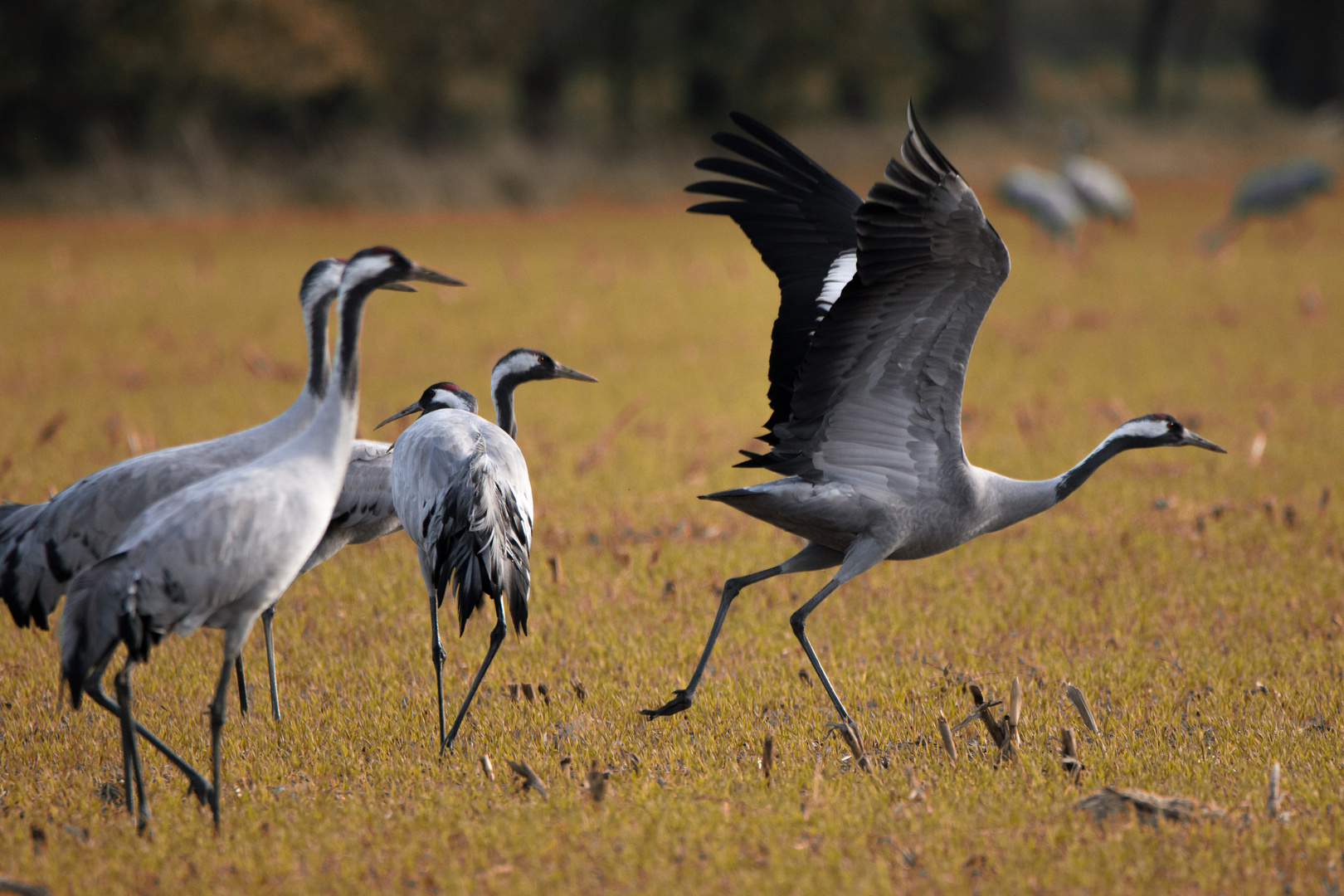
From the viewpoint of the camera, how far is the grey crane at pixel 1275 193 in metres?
16.6

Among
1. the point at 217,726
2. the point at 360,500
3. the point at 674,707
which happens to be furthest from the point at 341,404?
the point at 674,707

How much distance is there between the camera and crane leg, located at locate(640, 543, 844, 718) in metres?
4.32

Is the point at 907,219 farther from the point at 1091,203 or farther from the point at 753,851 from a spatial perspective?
the point at 1091,203

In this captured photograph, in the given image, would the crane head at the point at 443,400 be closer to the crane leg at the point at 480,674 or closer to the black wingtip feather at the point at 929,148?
the crane leg at the point at 480,674

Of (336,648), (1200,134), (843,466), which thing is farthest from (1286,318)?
(1200,134)

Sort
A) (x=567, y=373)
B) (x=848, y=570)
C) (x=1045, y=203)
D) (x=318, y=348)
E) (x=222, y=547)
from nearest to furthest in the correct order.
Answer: (x=222, y=547) < (x=318, y=348) < (x=848, y=570) < (x=567, y=373) < (x=1045, y=203)

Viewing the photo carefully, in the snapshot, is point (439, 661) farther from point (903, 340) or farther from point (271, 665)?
point (903, 340)

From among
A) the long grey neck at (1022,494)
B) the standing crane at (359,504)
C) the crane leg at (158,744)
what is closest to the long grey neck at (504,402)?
the standing crane at (359,504)

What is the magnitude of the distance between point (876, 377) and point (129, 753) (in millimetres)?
2475

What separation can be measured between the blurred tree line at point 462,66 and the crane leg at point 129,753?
20862mm

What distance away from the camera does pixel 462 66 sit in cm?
2534

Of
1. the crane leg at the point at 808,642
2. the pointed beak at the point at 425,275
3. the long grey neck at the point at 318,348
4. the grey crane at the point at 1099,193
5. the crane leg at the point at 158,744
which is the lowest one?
the crane leg at the point at 158,744

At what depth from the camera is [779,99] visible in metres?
27.0

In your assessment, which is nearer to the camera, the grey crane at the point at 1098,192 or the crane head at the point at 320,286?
the crane head at the point at 320,286
